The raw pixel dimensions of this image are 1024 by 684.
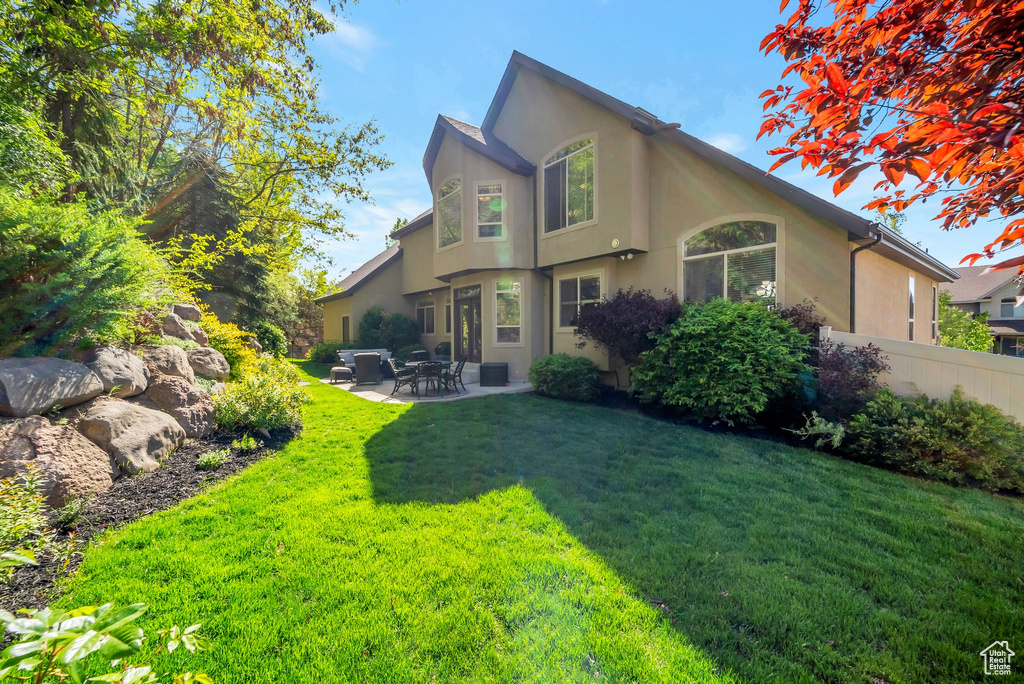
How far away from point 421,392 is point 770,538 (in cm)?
885

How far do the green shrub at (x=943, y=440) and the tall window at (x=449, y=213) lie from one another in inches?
434

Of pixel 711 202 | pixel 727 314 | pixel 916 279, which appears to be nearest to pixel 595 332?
pixel 727 314

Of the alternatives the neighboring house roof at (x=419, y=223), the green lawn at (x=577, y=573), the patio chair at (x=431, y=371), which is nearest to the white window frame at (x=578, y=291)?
the patio chair at (x=431, y=371)

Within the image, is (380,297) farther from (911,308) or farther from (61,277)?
(911,308)

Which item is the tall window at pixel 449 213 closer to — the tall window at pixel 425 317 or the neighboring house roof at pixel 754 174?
the neighboring house roof at pixel 754 174

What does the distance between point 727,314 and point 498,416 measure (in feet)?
15.4

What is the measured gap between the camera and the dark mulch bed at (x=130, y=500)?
2.71 meters

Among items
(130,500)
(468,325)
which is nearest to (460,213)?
(468,325)

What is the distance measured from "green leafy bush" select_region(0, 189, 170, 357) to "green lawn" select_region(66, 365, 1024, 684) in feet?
9.17

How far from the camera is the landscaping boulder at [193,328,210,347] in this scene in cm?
766

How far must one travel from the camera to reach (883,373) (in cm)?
654

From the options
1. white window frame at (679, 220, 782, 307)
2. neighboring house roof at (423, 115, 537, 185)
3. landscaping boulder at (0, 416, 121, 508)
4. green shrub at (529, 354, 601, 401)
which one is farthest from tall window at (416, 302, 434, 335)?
landscaping boulder at (0, 416, 121, 508)

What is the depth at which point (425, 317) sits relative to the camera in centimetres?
1889

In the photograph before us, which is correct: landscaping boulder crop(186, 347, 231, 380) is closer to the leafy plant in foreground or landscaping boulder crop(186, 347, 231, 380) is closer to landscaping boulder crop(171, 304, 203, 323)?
landscaping boulder crop(171, 304, 203, 323)
